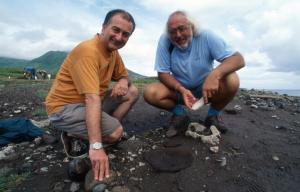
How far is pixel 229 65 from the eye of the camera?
4.50m

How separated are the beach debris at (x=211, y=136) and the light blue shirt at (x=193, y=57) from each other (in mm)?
711

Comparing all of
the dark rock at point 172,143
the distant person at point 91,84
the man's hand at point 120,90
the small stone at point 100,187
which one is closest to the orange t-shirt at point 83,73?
the distant person at point 91,84

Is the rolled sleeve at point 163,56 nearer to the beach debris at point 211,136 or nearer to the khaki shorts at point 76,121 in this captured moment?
the beach debris at point 211,136

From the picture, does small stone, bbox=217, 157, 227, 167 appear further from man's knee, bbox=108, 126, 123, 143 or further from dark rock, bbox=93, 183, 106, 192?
dark rock, bbox=93, 183, 106, 192

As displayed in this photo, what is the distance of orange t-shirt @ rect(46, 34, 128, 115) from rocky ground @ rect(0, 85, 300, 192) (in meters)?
0.88

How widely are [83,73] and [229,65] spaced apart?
82.4 inches

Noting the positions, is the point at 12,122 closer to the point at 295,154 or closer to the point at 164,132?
the point at 164,132

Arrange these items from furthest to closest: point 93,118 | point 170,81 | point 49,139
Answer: point 49,139, point 170,81, point 93,118

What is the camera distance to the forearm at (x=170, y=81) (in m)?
4.67

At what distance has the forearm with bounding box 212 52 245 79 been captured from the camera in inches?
175

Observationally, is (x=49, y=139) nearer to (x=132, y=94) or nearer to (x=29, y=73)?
(x=132, y=94)

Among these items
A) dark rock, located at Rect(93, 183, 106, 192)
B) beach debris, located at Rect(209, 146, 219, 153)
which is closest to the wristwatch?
dark rock, located at Rect(93, 183, 106, 192)

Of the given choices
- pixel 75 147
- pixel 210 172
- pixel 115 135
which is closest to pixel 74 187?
pixel 75 147

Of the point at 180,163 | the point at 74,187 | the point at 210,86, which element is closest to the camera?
the point at 74,187
